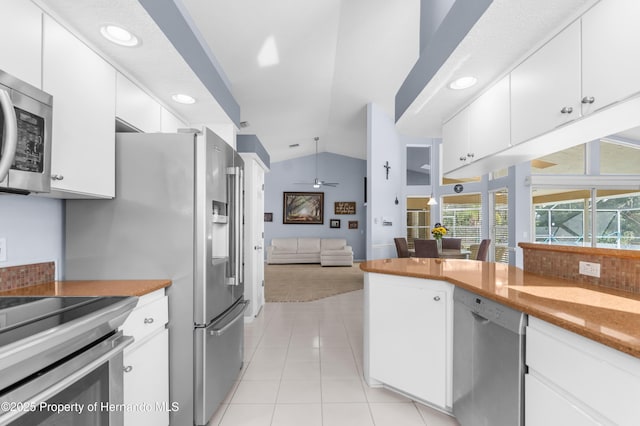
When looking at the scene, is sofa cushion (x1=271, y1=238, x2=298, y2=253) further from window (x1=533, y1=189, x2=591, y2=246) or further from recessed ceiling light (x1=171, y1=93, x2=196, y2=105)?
recessed ceiling light (x1=171, y1=93, x2=196, y2=105)

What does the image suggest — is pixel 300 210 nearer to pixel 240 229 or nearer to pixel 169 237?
pixel 240 229

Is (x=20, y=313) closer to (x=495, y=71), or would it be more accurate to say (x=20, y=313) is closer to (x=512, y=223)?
(x=495, y=71)

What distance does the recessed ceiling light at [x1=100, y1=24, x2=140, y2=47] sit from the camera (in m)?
1.47

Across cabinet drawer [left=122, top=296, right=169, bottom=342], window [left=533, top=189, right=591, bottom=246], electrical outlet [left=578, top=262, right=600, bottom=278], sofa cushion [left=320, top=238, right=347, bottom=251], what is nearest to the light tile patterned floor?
cabinet drawer [left=122, top=296, right=169, bottom=342]

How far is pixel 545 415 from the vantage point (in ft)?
3.59

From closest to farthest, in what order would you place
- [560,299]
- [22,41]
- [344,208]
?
[22,41] < [560,299] < [344,208]

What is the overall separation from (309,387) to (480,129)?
7.46 ft

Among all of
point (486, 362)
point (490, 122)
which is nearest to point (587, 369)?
point (486, 362)

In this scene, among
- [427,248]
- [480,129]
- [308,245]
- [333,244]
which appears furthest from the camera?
[308,245]

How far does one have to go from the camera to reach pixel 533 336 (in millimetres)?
1164

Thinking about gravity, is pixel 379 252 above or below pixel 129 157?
below

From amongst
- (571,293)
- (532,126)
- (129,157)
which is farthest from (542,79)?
(129,157)

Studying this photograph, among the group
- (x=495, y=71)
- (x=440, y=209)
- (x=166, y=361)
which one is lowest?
(x=166, y=361)

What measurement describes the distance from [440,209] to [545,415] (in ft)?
22.3
